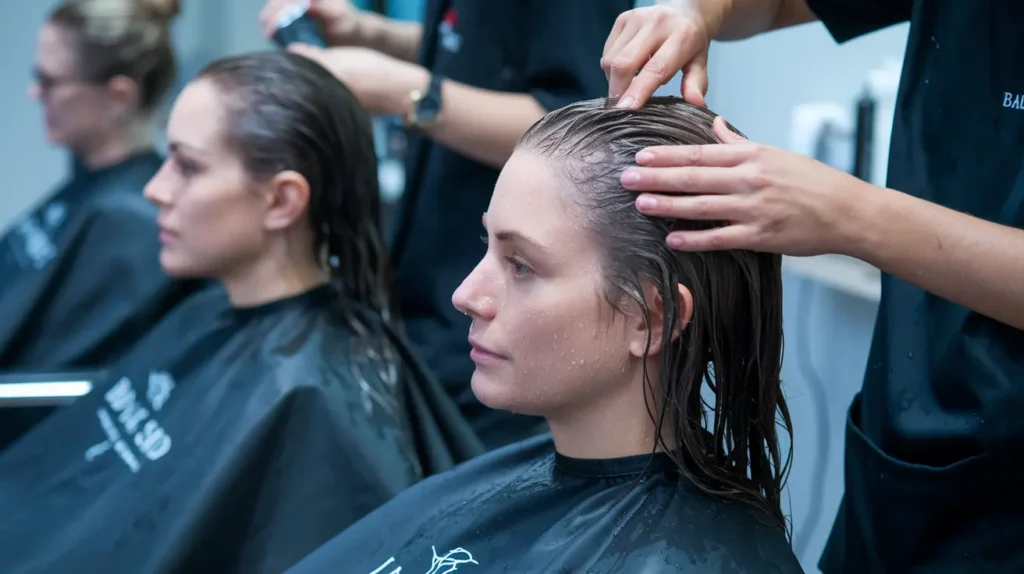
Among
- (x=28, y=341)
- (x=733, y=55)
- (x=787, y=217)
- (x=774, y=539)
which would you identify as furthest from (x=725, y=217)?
(x=28, y=341)

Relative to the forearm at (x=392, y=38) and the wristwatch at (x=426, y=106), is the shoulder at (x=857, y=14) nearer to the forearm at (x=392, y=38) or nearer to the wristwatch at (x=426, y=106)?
the wristwatch at (x=426, y=106)

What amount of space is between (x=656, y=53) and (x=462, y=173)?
75 centimetres

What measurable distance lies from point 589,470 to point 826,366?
1.04 metres

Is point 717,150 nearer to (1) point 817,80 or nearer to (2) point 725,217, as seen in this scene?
(2) point 725,217

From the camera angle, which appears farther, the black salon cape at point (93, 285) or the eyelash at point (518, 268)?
the black salon cape at point (93, 285)

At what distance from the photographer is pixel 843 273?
2115 mm

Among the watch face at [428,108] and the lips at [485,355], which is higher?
the watch face at [428,108]

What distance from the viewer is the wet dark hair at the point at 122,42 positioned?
2.75 m

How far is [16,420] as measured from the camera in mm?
2123

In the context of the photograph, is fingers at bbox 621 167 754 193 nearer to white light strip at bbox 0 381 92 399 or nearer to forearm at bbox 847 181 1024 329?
forearm at bbox 847 181 1024 329

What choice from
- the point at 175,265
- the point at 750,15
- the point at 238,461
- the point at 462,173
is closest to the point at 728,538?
the point at 750,15

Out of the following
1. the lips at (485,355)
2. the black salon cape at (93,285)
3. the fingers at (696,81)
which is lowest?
the black salon cape at (93,285)

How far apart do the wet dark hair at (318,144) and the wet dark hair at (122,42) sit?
1067 mm

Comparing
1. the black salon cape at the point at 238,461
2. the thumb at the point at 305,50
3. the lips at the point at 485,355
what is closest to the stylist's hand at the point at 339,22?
the thumb at the point at 305,50
